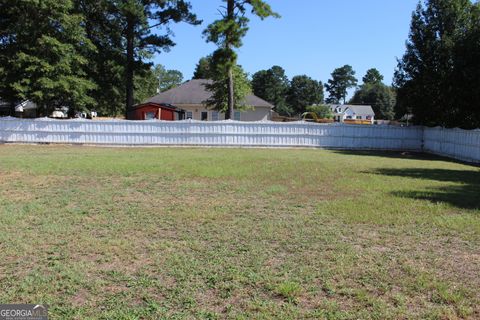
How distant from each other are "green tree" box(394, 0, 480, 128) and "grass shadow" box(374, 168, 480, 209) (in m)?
10.0

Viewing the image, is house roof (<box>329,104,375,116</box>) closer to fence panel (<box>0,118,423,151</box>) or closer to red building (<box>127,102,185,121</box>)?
red building (<box>127,102,185,121</box>)

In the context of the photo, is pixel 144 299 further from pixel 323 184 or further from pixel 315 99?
pixel 315 99

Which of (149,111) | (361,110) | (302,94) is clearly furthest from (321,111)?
(149,111)

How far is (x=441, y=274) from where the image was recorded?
4.28m

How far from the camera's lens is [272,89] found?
290 ft

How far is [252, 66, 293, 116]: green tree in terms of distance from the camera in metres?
88.4

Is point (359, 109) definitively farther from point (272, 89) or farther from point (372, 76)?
point (372, 76)

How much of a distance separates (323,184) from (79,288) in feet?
22.6

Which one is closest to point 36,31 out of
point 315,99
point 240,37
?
point 240,37

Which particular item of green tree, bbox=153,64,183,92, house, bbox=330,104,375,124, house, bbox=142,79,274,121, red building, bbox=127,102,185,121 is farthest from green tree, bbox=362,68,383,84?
red building, bbox=127,102,185,121

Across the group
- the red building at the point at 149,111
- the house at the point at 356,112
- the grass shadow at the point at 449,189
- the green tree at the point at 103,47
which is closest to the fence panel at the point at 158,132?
the green tree at the point at 103,47

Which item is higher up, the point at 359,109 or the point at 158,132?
the point at 359,109

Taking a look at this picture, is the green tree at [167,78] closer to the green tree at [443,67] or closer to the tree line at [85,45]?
the tree line at [85,45]

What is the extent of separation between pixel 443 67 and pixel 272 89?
66.8m
